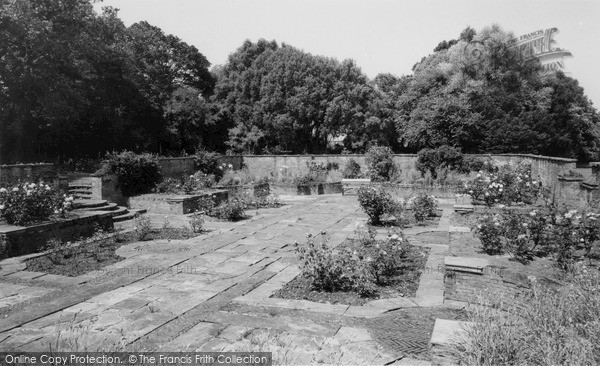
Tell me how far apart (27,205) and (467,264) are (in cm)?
847

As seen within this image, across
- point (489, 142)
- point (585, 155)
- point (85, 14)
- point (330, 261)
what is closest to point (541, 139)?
point (489, 142)

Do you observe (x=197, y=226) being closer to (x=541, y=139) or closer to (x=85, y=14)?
(x=85, y=14)

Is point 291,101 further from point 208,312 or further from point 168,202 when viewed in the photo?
point 208,312

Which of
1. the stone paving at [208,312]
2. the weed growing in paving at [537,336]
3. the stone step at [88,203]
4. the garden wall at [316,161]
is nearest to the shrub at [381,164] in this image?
the garden wall at [316,161]

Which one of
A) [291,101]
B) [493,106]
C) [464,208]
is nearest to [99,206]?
[464,208]

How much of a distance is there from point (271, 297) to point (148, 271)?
8.05 feet

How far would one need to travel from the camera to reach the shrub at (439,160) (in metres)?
17.5

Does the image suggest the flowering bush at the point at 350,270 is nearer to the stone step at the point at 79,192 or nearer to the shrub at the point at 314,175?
the stone step at the point at 79,192

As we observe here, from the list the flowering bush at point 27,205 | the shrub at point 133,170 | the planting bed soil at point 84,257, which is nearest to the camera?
the planting bed soil at point 84,257

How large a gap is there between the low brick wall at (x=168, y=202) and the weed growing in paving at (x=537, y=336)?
33.8ft

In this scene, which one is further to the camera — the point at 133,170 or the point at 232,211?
the point at 133,170

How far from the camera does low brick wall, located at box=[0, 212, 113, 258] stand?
7641 millimetres

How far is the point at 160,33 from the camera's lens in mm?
35688

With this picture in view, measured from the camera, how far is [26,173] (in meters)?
12.3
